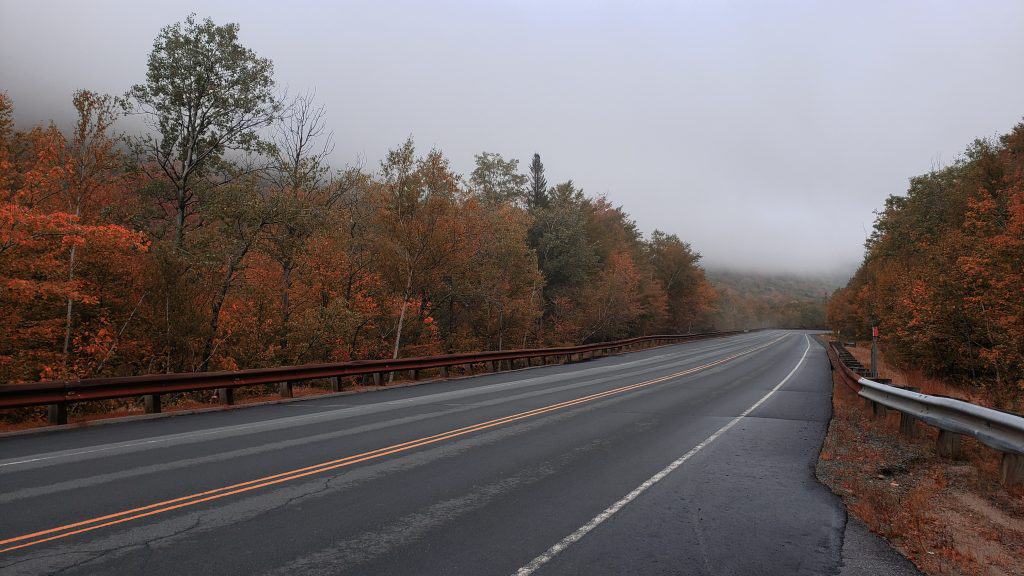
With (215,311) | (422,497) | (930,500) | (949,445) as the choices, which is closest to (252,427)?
(422,497)

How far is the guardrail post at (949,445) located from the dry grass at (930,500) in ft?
0.41

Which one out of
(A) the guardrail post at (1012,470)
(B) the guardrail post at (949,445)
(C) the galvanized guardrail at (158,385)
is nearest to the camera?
(A) the guardrail post at (1012,470)

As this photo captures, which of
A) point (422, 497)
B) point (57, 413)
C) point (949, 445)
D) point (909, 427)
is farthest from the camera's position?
point (57, 413)

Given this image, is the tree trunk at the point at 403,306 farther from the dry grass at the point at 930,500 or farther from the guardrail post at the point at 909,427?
the guardrail post at the point at 909,427

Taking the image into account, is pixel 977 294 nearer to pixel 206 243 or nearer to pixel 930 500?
pixel 930 500

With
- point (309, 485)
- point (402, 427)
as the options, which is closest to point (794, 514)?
point (309, 485)

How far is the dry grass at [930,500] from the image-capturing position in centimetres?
428

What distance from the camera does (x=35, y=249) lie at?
1585cm

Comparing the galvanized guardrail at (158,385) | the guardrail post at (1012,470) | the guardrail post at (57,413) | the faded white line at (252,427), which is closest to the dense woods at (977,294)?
the guardrail post at (1012,470)

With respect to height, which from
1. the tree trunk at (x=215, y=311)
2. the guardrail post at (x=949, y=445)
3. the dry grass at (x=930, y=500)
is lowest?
the dry grass at (x=930, y=500)

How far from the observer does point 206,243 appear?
17.7 m

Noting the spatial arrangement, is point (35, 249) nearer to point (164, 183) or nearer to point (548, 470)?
point (164, 183)

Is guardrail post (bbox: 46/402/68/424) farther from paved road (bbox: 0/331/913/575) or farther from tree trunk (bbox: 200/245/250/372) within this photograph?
tree trunk (bbox: 200/245/250/372)

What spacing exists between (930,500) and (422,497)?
568cm
